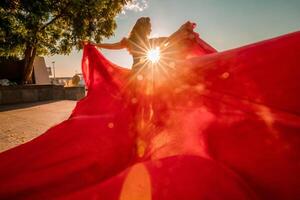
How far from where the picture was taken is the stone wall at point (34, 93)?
1122 cm

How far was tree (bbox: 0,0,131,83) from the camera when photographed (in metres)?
11.0

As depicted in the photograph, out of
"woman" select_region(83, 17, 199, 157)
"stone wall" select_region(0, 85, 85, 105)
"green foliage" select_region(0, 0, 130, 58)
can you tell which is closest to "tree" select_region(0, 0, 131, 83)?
"green foliage" select_region(0, 0, 130, 58)

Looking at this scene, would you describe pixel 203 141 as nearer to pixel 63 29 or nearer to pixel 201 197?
pixel 201 197

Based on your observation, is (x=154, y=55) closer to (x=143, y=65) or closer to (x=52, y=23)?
(x=143, y=65)

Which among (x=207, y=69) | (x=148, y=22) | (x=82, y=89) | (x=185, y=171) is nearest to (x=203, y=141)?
(x=185, y=171)

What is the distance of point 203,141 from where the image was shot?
1925 millimetres

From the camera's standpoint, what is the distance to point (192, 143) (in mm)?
1912

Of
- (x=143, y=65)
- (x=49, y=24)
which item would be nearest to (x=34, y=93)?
(x=49, y=24)

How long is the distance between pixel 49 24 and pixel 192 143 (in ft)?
45.4

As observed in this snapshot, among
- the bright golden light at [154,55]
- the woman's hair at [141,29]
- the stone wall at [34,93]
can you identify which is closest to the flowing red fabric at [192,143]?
the bright golden light at [154,55]

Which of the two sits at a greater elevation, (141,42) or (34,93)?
(141,42)

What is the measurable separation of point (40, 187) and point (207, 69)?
1670 millimetres

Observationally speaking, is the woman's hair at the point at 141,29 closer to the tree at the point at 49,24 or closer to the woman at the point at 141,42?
the woman at the point at 141,42

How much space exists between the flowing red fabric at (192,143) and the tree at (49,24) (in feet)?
32.9
